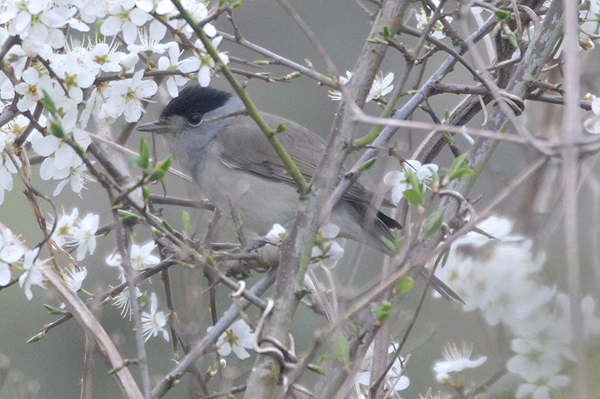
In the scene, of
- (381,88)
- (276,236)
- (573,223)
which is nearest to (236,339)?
(276,236)

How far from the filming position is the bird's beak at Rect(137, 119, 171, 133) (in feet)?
12.4

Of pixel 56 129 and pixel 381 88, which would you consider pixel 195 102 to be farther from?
pixel 56 129

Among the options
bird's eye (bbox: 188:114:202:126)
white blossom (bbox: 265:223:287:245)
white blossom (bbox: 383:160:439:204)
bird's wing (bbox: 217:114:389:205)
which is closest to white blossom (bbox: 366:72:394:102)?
white blossom (bbox: 383:160:439:204)

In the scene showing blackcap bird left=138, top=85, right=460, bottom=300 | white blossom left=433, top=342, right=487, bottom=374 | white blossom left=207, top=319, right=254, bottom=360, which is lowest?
white blossom left=207, top=319, right=254, bottom=360

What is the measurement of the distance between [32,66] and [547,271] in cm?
152

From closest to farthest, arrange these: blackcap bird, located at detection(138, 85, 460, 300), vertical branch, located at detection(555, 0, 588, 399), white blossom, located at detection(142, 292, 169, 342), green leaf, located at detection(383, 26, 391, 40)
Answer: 1. vertical branch, located at detection(555, 0, 588, 399)
2. green leaf, located at detection(383, 26, 391, 40)
3. white blossom, located at detection(142, 292, 169, 342)
4. blackcap bird, located at detection(138, 85, 460, 300)

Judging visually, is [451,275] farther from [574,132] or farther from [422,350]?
[422,350]

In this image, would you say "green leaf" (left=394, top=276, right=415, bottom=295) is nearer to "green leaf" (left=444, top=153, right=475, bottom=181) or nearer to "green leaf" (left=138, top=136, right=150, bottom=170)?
"green leaf" (left=444, top=153, right=475, bottom=181)

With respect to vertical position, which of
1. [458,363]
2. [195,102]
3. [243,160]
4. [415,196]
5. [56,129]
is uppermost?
[195,102]

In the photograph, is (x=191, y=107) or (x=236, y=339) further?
(x=191, y=107)

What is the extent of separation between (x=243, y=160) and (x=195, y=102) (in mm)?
499

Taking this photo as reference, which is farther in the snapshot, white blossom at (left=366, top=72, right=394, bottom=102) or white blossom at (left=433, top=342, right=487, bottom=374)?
white blossom at (left=366, top=72, right=394, bottom=102)

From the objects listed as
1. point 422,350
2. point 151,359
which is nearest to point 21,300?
point 151,359

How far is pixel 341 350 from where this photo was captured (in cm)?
152
